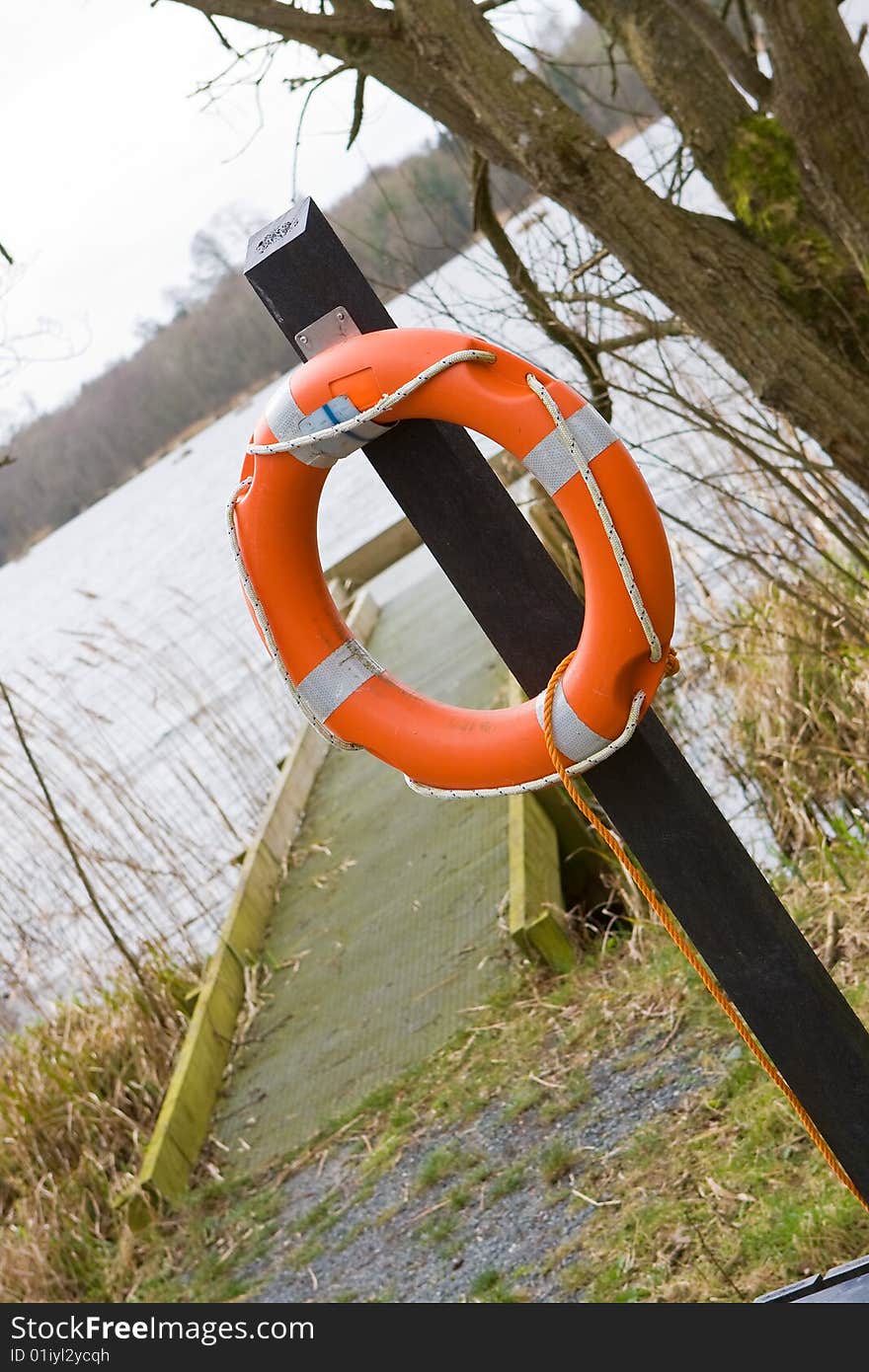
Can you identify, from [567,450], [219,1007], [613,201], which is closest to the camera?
[567,450]

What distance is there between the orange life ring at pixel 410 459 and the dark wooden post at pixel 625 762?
0.09 metres

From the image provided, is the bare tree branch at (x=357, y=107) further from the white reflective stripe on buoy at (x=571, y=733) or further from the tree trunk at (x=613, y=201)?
the white reflective stripe on buoy at (x=571, y=733)

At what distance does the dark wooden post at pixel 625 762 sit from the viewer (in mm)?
1980

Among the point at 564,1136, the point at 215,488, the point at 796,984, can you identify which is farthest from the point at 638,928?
the point at 215,488

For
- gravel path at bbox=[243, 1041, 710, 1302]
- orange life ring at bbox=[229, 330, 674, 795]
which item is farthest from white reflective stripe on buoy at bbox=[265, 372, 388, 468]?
gravel path at bbox=[243, 1041, 710, 1302]

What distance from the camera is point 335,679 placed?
6.95 ft

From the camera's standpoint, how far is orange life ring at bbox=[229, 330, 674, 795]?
1846mm

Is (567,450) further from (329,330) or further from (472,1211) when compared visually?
(472,1211)

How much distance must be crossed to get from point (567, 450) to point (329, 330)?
0.41m

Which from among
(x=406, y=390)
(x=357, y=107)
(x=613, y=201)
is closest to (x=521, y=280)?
(x=357, y=107)

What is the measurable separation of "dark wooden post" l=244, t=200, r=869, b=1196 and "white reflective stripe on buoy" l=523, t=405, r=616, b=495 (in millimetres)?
145

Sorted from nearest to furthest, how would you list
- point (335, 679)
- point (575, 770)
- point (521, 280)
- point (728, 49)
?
point (575, 770) → point (335, 679) → point (728, 49) → point (521, 280)

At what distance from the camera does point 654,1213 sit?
2.80m

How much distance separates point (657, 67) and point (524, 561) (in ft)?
6.93
